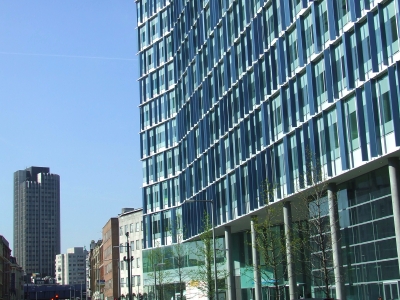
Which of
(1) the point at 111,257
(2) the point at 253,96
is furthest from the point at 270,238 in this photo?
(1) the point at 111,257

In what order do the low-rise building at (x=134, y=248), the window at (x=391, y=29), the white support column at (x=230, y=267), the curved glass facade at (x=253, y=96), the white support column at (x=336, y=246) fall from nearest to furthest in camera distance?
the window at (x=391, y=29), the curved glass facade at (x=253, y=96), the white support column at (x=336, y=246), the white support column at (x=230, y=267), the low-rise building at (x=134, y=248)

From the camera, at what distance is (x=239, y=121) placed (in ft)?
189

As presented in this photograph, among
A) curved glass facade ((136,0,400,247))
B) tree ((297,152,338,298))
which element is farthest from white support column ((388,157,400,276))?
tree ((297,152,338,298))

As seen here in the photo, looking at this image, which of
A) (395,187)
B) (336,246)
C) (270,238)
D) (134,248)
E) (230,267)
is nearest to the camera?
(395,187)

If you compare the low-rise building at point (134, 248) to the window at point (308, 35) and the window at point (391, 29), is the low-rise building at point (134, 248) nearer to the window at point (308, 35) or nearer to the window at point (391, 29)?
the window at point (308, 35)

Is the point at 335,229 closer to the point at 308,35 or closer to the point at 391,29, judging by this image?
the point at 308,35

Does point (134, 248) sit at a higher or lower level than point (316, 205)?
higher

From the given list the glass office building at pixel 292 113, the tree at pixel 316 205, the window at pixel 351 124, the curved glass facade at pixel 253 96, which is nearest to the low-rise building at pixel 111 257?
the curved glass facade at pixel 253 96

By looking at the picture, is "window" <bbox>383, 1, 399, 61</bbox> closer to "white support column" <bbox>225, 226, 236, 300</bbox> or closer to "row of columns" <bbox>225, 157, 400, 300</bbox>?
"row of columns" <bbox>225, 157, 400, 300</bbox>

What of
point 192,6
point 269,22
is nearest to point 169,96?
point 192,6

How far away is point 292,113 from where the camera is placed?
46875 millimetres

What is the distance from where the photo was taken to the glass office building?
3747 centimetres

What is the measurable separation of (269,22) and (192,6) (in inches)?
873

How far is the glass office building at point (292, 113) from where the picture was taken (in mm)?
37469
